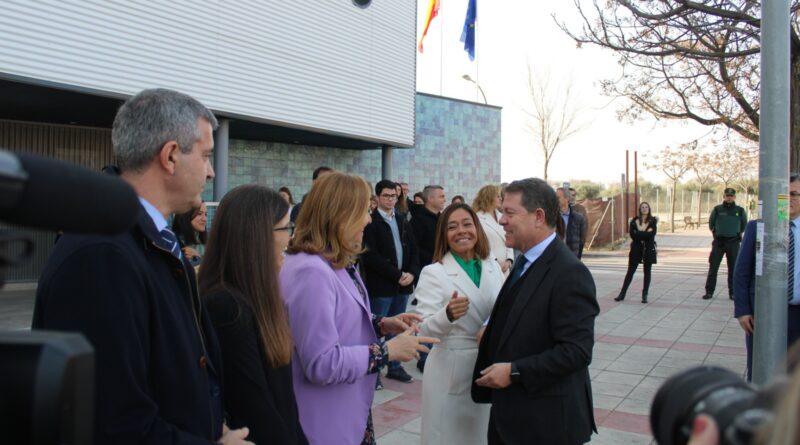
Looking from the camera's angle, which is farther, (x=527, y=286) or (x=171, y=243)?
(x=527, y=286)

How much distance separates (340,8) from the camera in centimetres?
1557

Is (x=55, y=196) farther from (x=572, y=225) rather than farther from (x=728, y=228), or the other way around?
(x=728, y=228)

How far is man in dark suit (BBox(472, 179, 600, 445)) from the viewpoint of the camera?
2.72 metres

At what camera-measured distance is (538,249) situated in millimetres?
3047

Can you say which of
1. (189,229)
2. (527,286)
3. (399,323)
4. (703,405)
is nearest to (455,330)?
(399,323)

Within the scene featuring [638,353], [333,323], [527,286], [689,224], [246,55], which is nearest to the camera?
[333,323]

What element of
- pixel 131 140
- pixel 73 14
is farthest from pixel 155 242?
pixel 73 14

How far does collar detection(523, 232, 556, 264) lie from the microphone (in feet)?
8.04

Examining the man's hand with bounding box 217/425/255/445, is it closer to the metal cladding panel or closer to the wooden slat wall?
the metal cladding panel

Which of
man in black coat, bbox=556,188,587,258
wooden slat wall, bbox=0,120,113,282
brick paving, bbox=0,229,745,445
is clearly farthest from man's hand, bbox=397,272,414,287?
wooden slat wall, bbox=0,120,113,282

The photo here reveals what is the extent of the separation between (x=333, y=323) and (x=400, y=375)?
3887 mm

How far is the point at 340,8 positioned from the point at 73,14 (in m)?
6.78

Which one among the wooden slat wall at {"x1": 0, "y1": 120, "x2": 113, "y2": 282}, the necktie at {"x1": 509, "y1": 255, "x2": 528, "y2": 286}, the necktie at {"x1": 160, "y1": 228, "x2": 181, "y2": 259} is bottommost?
the necktie at {"x1": 509, "y1": 255, "x2": 528, "y2": 286}

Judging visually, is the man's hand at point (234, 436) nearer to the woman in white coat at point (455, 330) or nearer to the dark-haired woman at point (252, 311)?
the dark-haired woman at point (252, 311)
